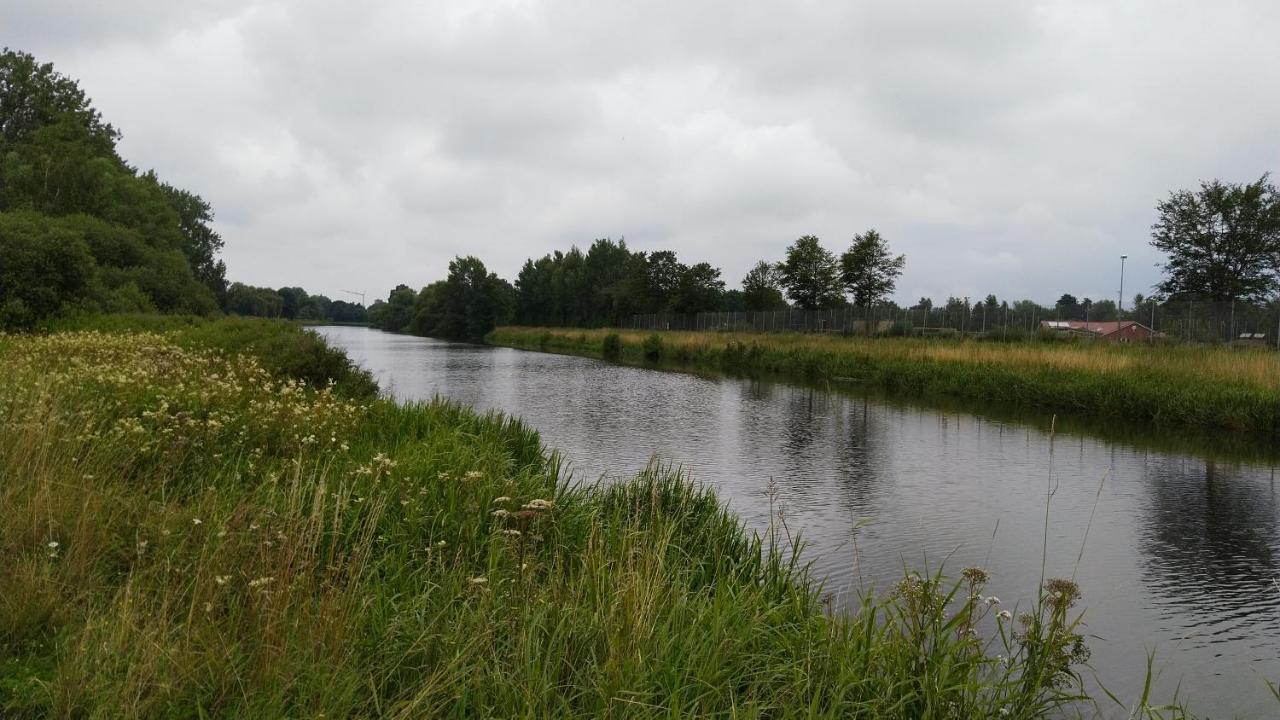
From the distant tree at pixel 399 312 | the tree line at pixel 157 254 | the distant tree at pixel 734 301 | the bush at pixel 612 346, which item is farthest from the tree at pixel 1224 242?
the distant tree at pixel 399 312

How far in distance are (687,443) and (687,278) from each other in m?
55.5

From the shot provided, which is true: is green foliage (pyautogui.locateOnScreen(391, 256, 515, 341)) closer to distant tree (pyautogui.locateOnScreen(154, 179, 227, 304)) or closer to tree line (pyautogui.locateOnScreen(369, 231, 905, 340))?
tree line (pyautogui.locateOnScreen(369, 231, 905, 340))

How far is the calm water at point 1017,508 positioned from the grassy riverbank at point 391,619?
1.18 meters

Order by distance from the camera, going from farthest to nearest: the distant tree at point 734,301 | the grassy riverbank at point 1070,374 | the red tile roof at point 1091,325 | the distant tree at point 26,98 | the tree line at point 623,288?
the distant tree at point 734,301 < the tree line at point 623,288 < the distant tree at point 26,98 < the red tile roof at point 1091,325 < the grassy riverbank at point 1070,374

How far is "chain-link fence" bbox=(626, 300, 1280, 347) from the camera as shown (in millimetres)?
30766

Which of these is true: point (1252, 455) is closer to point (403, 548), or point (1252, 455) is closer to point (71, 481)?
point (403, 548)

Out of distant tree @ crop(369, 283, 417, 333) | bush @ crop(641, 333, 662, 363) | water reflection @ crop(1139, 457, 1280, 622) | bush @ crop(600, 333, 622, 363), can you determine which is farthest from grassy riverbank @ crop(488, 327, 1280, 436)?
distant tree @ crop(369, 283, 417, 333)

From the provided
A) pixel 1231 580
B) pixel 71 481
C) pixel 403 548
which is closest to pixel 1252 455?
pixel 1231 580

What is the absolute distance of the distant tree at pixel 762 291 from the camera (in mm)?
67875

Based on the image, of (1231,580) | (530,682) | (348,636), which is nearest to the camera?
(530,682)

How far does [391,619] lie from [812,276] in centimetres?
5849

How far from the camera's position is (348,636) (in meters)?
3.54

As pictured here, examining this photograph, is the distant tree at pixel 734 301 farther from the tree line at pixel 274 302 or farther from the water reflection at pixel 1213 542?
the water reflection at pixel 1213 542

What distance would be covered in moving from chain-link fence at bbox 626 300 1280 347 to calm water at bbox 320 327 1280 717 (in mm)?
18313
